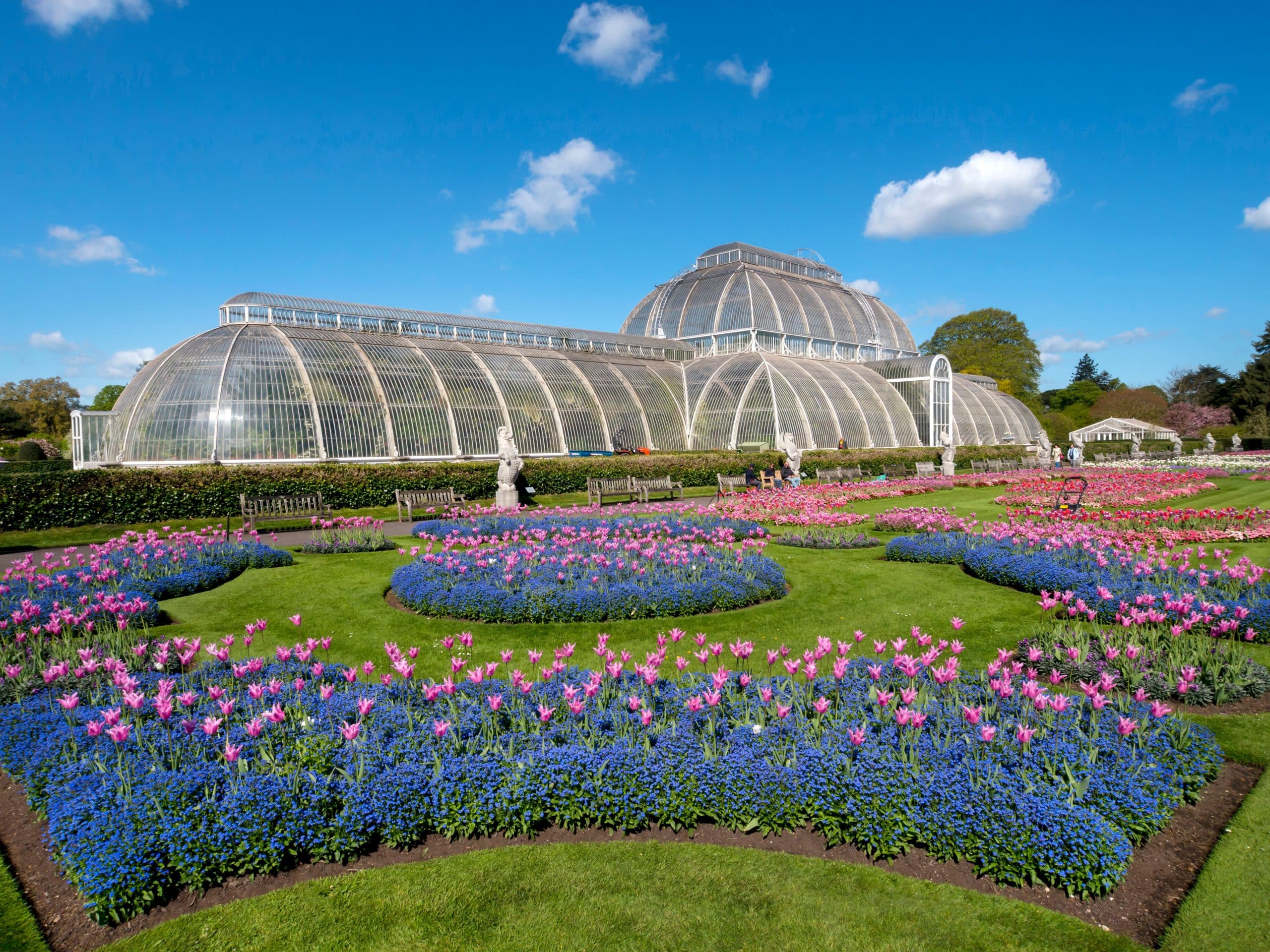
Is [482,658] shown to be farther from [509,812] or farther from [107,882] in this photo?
[107,882]

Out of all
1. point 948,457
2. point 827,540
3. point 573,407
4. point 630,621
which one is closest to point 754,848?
point 630,621

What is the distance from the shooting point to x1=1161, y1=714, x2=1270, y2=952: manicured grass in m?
4.02

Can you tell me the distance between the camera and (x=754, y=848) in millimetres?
4949

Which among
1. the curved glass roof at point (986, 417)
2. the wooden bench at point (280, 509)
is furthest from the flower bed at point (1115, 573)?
the curved glass roof at point (986, 417)

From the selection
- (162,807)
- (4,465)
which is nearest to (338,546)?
(162,807)

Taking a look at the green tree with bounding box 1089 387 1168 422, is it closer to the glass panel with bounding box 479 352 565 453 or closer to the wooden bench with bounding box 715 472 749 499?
the wooden bench with bounding box 715 472 749 499

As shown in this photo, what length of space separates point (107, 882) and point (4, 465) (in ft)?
150

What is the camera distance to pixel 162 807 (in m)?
4.59

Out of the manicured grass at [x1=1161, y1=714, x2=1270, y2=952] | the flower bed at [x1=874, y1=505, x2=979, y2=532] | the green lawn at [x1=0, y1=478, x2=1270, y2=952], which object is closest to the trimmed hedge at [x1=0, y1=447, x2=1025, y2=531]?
the flower bed at [x1=874, y1=505, x2=979, y2=532]

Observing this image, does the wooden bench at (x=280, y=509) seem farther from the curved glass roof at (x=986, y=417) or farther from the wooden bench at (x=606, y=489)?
the curved glass roof at (x=986, y=417)

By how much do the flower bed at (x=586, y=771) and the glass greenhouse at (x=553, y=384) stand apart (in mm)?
23358

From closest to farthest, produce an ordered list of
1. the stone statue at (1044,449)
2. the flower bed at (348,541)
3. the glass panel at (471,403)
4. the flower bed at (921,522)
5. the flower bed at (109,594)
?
the flower bed at (109,594) → the flower bed at (348,541) → the flower bed at (921,522) → the glass panel at (471,403) → the stone statue at (1044,449)

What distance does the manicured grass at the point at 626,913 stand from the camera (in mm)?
4059

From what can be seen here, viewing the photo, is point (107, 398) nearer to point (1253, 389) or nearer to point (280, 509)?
point (280, 509)
